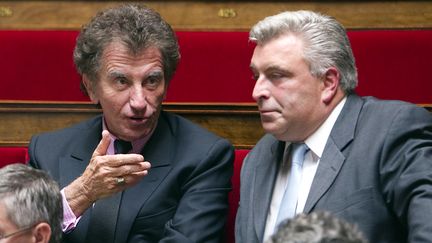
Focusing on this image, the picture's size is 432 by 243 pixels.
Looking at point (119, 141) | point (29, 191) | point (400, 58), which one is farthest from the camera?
point (400, 58)

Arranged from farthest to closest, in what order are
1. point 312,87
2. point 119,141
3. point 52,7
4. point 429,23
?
point 52,7, point 429,23, point 119,141, point 312,87

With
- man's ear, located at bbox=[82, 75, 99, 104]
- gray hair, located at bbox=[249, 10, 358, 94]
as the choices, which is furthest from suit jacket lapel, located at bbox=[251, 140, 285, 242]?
man's ear, located at bbox=[82, 75, 99, 104]

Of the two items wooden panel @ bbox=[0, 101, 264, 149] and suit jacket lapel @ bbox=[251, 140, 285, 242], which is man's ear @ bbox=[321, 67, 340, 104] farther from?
wooden panel @ bbox=[0, 101, 264, 149]

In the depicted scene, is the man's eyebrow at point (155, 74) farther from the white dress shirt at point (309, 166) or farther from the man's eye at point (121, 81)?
the white dress shirt at point (309, 166)

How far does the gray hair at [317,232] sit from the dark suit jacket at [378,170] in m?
0.25

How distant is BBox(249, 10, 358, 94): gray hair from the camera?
87 centimetres

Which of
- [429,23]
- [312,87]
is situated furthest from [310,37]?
[429,23]

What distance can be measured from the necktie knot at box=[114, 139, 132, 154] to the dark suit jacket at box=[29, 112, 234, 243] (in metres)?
0.02

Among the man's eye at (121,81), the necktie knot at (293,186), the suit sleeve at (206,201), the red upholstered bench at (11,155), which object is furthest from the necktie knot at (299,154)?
the red upholstered bench at (11,155)

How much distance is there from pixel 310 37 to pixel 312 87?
5 centimetres

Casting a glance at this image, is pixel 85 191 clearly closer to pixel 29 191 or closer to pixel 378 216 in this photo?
pixel 29 191

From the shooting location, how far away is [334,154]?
839mm

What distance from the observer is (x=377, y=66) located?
1185 millimetres

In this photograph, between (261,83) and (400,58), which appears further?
(400,58)
